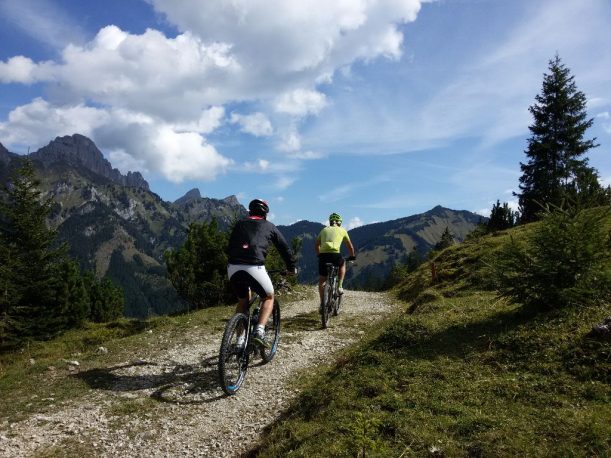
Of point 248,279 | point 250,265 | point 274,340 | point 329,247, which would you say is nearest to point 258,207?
point 250,265

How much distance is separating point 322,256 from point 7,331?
2385 centimetres

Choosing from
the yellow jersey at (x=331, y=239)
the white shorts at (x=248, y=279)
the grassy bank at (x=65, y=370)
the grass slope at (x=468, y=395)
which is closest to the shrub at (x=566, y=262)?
the grass slope at (x=468, y=395)

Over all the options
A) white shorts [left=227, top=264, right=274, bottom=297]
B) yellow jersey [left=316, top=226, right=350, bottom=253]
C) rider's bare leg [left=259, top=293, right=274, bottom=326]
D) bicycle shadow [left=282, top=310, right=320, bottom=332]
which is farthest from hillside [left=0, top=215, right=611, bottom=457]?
yellow jersey [left=316, top=226, right=350, bottom=253]

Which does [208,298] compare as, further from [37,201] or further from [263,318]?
A: [37,201]

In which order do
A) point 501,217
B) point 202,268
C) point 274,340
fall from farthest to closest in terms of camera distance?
point 501,217, point 202,268, point 274,340

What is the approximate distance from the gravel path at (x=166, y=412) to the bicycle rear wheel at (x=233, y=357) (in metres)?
0.24

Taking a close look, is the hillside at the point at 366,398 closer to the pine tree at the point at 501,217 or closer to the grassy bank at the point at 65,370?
the grassy bank at the point at 65,370

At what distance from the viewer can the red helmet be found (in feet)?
26.4

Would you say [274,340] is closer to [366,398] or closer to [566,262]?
[366,398]

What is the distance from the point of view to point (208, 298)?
1955 cm

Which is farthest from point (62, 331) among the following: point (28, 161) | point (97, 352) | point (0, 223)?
point (97, 352)

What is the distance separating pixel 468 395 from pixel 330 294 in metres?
7.60

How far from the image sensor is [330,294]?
497 inches

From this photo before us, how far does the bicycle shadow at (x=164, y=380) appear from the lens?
278 inches
